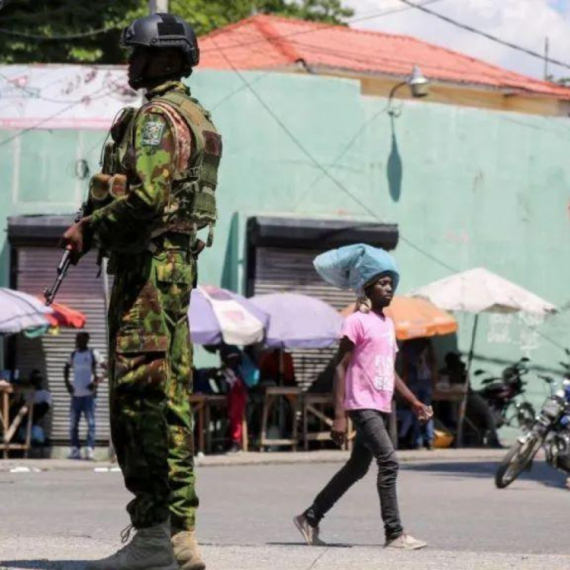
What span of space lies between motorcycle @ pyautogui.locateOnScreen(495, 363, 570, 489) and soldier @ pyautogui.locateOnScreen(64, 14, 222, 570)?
1105cm

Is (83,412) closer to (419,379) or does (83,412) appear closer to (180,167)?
(419,379)

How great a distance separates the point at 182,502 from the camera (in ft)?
24.6

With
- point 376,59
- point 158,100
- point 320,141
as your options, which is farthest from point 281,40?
point 158,100

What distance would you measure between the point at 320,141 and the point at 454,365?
414 cm

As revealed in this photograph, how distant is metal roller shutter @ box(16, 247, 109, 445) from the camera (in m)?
27.5

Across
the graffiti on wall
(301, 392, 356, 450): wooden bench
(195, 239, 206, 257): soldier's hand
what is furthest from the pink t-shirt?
the graffiti on wall

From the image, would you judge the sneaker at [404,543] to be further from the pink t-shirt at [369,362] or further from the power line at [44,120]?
the power line at [44,120]

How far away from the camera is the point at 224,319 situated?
24.9 m

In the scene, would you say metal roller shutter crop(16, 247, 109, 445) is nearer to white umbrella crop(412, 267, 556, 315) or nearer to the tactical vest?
white umbrella crop(412, 267, 556, 315)

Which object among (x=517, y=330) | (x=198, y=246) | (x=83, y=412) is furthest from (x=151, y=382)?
(x=517, y=330)

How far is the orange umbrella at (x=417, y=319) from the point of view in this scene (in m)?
26.2

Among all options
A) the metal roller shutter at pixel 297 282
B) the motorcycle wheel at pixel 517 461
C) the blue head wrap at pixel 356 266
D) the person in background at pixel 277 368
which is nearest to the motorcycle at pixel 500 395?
the metal roller shutter at pixel 297 282

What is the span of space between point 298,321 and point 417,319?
195 cm

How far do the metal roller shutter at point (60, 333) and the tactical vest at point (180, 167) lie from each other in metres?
20.0
